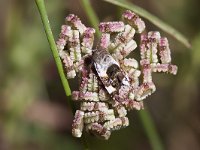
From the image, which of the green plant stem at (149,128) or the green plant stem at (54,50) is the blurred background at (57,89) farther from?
the green plant stem at (54,50)

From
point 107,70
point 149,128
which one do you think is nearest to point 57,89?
point 149,128

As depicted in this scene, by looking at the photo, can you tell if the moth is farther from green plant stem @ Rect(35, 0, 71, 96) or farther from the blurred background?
the blurred background

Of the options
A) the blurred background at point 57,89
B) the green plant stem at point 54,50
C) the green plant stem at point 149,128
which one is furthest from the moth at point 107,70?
the blurred background at point 57,89

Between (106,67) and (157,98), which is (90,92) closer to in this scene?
(106,67)

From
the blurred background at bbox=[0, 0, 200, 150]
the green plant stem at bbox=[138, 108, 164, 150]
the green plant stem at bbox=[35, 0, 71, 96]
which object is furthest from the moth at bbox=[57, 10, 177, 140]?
the blurred background at bbox=[0, 0, 200, 150]

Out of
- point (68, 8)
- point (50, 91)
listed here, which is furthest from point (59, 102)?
point (68, 8)

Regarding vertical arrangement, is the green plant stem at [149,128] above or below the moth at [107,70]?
below

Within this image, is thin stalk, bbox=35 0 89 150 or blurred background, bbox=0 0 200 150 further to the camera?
blurred background, bbox=0 0 200 150
